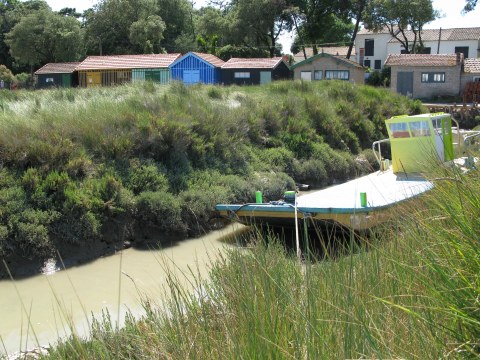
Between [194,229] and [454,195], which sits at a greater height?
[454,195]

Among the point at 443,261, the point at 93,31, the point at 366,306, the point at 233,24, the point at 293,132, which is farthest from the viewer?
the point at 93,31

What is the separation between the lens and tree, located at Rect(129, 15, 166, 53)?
5525cm

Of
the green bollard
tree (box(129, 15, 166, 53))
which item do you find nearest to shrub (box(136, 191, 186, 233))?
the green bollard

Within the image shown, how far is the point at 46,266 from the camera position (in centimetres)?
1090

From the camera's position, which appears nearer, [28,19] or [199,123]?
[199,123]

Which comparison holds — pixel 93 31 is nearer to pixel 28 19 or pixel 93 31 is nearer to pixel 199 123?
pixel 28 19

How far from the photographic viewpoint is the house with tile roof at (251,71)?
45.0m

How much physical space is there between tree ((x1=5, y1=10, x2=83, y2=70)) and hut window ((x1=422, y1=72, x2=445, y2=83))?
31.1 meters

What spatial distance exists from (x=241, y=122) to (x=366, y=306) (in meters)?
15.2

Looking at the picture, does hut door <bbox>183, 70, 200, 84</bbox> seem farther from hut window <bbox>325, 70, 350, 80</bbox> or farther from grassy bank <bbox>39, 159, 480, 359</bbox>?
grassy bank <bbox>39, 159, 480, 359</bbox>

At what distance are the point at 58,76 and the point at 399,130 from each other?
37585mm

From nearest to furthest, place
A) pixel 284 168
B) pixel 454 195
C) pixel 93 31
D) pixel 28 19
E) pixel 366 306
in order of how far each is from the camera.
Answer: pixel 366 306 → pixel 454 195 → pixel 284 168 → pixel 28 19 → pixel 93 31

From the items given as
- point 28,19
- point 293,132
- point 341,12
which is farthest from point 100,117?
point 341,12

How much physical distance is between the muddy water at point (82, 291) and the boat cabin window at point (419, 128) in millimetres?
5605
